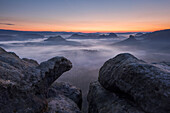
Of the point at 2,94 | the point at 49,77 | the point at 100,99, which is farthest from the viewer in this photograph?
the point at 49,77

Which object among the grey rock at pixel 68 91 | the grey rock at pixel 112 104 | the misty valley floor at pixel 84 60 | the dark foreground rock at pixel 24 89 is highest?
the dark foreground rock at pixel 24 89

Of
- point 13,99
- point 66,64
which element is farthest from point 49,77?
point 13,99

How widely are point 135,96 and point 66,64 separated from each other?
575 cm

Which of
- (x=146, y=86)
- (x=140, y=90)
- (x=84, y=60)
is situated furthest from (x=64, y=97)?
(x=84, y=60)

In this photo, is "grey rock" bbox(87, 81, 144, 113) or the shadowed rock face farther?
the shadowed rock face

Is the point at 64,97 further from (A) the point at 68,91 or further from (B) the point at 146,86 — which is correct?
(B) the point at 146,86

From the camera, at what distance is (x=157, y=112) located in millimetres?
3760

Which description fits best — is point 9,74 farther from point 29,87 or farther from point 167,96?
point 167,96

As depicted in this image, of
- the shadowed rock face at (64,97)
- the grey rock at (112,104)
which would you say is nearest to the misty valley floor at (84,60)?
the shadowed rock face at (64,97)

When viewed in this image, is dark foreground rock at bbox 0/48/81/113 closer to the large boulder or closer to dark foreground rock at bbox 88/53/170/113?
dark foreground rock at bbox 88/53/170/113

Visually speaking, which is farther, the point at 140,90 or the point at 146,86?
the point at 140,90

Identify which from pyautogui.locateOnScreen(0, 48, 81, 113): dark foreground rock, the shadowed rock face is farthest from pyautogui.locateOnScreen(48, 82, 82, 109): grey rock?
pyautogui.locateOnScreen(0, 48, 81, 113): dark foreground rock

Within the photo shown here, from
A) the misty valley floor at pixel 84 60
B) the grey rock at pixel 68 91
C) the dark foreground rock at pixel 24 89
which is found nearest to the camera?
the dark foreground rock at pixel 24 89

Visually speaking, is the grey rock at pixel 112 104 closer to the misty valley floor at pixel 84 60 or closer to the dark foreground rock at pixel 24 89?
the dark foreground rock at pixel 24 89
